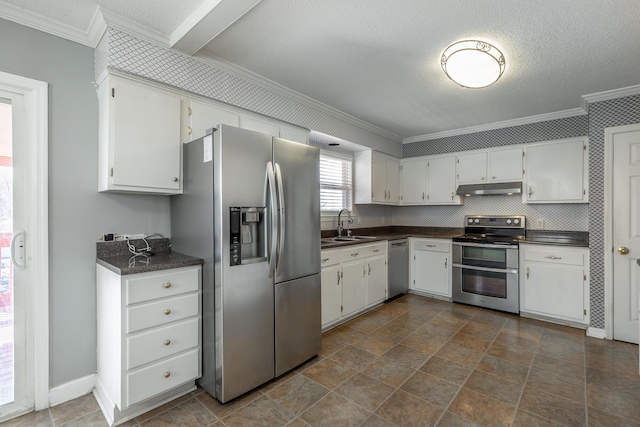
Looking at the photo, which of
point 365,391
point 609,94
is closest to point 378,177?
point 609,94

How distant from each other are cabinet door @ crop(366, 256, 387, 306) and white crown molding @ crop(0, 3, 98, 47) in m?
3.31

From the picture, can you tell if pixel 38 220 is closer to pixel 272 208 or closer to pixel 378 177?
pixel 272 208

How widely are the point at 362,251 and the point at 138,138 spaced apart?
2.52 meters

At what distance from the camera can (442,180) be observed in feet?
15.3

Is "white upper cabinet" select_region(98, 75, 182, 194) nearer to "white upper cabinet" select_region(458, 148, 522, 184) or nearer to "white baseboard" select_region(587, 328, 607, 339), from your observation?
A: "white upper cabinet" select_region(458, 148, 522, 184)

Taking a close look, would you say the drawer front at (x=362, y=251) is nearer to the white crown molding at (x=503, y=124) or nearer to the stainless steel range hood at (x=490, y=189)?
the stainless steel range hood at (x=490, y=189)

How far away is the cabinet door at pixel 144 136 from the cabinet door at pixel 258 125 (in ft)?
1.85

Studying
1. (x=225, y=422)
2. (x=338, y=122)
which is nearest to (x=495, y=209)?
(x=338, y=122)

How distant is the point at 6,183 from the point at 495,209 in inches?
202

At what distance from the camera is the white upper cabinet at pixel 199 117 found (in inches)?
93.7

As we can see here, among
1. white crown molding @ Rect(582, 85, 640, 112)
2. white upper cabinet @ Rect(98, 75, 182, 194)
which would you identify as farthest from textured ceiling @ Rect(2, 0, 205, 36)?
white crown molding @ Rect(582, 85, 640, 112)

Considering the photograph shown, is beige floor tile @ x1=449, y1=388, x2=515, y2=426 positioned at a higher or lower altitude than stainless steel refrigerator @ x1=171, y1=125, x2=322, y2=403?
lower

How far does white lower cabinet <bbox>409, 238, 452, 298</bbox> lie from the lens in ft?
14.1

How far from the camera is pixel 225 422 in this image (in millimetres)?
1844
